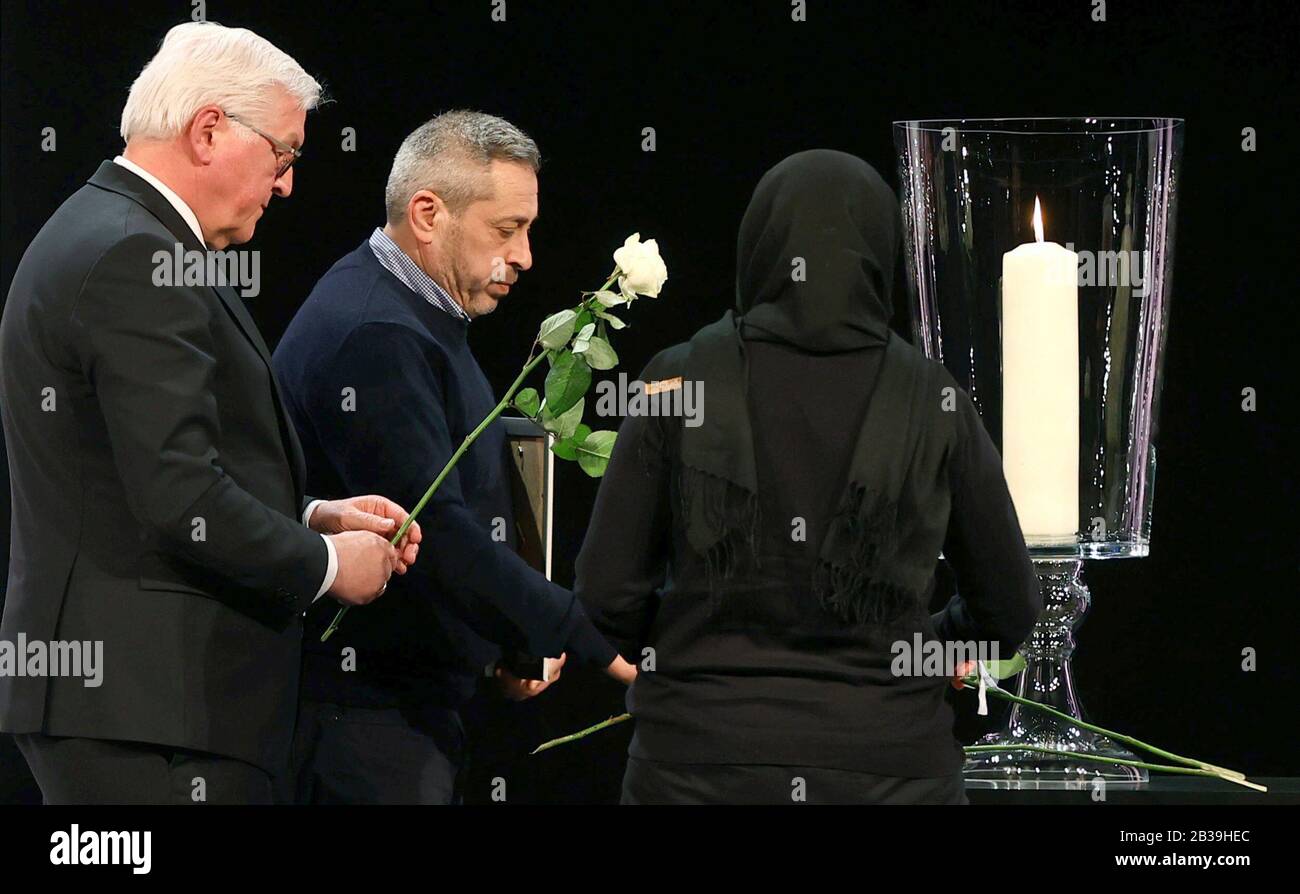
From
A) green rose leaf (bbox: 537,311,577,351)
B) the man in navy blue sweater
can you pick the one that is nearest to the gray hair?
the man in navy blue sweater

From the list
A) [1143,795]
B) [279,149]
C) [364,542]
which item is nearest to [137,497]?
[364,542]

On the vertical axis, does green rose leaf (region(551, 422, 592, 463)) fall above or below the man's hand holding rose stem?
above

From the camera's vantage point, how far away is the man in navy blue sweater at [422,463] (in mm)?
2055

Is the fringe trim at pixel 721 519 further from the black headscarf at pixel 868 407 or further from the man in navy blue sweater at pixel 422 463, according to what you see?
the man in navy blue sweater at pixel 422 463

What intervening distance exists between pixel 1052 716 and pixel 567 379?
0.71 metres

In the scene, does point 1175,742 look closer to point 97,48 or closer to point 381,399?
point 381,399

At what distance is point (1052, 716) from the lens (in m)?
1.80

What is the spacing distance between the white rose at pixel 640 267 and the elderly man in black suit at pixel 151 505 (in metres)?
0.44

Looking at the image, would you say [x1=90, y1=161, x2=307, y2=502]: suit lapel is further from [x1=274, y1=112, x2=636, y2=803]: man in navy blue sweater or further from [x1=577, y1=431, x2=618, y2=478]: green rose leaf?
[x1=577, y1=431, x2=618, y2=478]: green rose leaf

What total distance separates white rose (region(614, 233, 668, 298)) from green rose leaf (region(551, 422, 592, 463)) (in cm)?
21

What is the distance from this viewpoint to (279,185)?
1.98 meters

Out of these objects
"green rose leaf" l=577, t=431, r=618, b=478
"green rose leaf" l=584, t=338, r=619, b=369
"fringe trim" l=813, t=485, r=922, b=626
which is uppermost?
"green rose leaf" l=584, t=338, r=619, b=369

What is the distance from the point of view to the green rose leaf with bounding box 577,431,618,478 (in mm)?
2023
